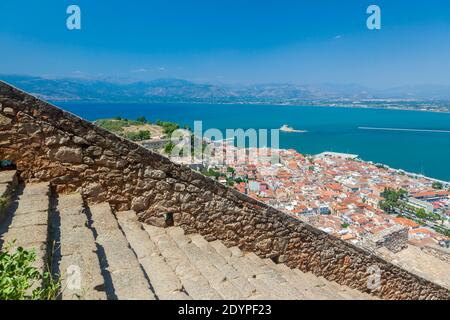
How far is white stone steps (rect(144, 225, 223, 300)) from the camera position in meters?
2.52

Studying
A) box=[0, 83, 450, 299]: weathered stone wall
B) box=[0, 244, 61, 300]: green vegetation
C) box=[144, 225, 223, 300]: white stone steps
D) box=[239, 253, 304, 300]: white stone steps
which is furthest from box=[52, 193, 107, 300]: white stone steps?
box=[239, 253, 304, 300]: white stone steps

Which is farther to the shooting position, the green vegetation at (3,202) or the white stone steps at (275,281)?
the white stone steps at (275,281)

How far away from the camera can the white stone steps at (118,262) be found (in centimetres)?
208

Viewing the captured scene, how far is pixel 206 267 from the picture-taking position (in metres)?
3.05

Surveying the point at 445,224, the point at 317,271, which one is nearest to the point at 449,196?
the point at 445,224

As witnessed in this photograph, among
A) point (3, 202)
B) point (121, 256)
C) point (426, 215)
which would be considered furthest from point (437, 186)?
point (3, 202)

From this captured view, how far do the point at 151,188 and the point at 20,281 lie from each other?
2.08 metres

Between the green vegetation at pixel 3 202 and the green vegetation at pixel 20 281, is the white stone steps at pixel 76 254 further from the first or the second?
the green vegetation at pixel 3 202

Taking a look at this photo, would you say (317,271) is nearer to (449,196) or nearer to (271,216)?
(271,216)

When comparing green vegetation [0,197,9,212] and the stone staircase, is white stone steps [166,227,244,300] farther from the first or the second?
green vegetation [0,197,9,212]

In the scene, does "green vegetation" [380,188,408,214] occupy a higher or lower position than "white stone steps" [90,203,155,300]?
lower

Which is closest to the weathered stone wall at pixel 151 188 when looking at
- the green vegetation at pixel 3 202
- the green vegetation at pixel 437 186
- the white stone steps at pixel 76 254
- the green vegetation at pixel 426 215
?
the white stone steps at pixel 76 254

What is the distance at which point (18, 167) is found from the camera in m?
3.10
